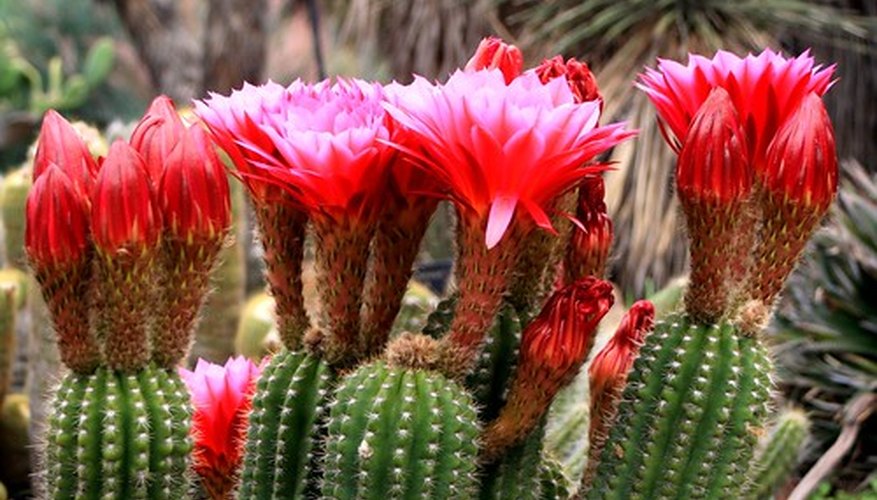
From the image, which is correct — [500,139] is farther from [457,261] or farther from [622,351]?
[622,351]

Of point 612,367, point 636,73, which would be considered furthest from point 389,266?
point 636,73

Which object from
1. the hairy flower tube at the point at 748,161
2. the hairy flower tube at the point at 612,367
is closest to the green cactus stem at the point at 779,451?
the hairy flower tube at the point at 612,367

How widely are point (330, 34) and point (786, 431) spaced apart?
14.1 ft

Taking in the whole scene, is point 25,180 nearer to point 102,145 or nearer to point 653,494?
point 102,145

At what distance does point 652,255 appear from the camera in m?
4.73

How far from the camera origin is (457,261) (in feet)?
4.24

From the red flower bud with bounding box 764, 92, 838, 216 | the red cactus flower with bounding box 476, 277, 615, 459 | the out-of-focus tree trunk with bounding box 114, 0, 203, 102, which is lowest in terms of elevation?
the red cactus flower with bounding box 476, 277, 615, 459

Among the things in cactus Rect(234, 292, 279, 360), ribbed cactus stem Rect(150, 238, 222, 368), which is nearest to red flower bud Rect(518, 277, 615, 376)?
ribbed cactus stem Rect(150, 238, 222, 368)

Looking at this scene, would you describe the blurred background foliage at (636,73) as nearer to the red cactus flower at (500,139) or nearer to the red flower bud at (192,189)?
the red flower bud at (192,189)

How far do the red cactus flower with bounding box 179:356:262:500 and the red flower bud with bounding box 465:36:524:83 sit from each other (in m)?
0.43

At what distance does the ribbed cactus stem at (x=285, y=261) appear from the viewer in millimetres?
1291

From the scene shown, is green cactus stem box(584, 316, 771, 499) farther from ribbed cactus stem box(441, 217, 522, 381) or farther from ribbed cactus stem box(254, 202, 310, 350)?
ribbed cactus stem box(254, 202, 310, 350)

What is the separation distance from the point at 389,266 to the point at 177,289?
21 cm

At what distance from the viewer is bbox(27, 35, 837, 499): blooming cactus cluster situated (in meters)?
1.16
